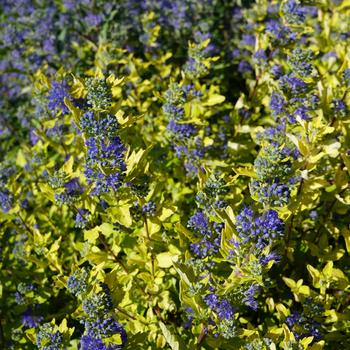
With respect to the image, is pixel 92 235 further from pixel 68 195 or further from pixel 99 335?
pixel 99 335

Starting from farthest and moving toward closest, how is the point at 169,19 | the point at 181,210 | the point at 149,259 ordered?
the point at 169,19 → the point at 181,210 → the point at 149,259

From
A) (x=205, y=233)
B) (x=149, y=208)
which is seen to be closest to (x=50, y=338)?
(x=149, y=208)

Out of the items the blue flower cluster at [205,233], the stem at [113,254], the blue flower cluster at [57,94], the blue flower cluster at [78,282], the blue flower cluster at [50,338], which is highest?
the blue flower cluster at [57,94]

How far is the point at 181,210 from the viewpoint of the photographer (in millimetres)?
3369

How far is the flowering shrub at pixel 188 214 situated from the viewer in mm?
2172

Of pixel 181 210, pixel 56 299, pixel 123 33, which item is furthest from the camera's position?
pixel 123 33

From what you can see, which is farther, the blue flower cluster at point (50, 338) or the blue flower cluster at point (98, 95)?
the blue flower cluster at point (50, 338)

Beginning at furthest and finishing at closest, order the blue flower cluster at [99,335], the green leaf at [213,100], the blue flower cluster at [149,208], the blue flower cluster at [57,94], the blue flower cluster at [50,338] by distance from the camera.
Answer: the green leaf at [213,100]
the blue flower cluster at [57,94]
the blue flower cluster at [149,208]
the blue flower cluster at [50,338]
the blue flower cluster at [99,335]

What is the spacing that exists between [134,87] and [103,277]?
7.31 ft

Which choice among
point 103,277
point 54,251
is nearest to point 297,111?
point 103,277

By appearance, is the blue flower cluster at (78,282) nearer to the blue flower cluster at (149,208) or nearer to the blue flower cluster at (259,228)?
the blue flower cluster at (149,208)

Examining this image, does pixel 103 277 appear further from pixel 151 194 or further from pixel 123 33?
pixel 123 33

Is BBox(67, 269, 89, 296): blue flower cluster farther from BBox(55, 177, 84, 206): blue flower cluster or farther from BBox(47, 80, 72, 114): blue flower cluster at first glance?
BBox(47, 80, 72, 114): blue flower cluster

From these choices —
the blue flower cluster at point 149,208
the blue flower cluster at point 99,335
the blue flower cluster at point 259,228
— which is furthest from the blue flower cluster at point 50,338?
the blue flower cluster at point 259,228
